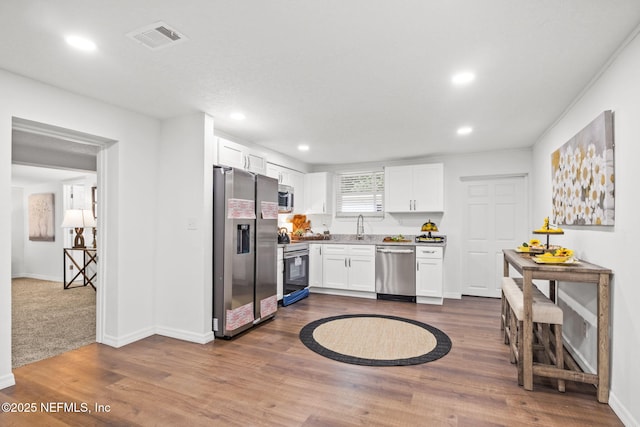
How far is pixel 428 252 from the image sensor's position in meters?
5.04

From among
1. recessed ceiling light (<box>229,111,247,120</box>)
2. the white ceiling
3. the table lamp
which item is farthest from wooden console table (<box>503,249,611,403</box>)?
the table lamp

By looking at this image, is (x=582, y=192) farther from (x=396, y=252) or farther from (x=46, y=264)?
(x=46, y=264)

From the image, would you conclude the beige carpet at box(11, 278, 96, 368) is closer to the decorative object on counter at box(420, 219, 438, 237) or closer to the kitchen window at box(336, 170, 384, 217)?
the kitchen window at box(336, 170, 384, 217)

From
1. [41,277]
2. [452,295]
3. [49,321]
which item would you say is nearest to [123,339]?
[49,321]

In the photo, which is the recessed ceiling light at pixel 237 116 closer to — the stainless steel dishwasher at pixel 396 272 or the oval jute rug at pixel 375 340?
the oval jute rug at pixel 375 340

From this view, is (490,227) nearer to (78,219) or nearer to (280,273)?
(280,273)

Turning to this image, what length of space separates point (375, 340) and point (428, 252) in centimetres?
202

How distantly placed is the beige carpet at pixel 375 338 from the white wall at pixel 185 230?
1301mm

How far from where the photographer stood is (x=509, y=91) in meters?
2.92

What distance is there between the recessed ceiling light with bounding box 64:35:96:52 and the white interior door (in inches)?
207

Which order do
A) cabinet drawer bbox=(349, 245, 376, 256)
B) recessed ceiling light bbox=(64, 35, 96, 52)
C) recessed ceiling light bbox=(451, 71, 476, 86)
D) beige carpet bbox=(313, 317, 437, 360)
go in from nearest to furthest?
1. recessed ceiling light bbox=(64, 35, 96, 52)
2. recessed ceiling light bbox=(451, 71, 476, 86)
3. beige carpet bbox=(313, 317, 437, 360)
4. cabinet drawer bbox=(349, 245, 376, 256)

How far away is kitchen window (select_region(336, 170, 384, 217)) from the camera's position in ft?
20.3

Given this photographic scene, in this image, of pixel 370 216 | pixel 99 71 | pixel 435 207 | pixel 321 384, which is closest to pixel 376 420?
pixel 321 384

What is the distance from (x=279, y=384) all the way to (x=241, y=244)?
5.18 ft
